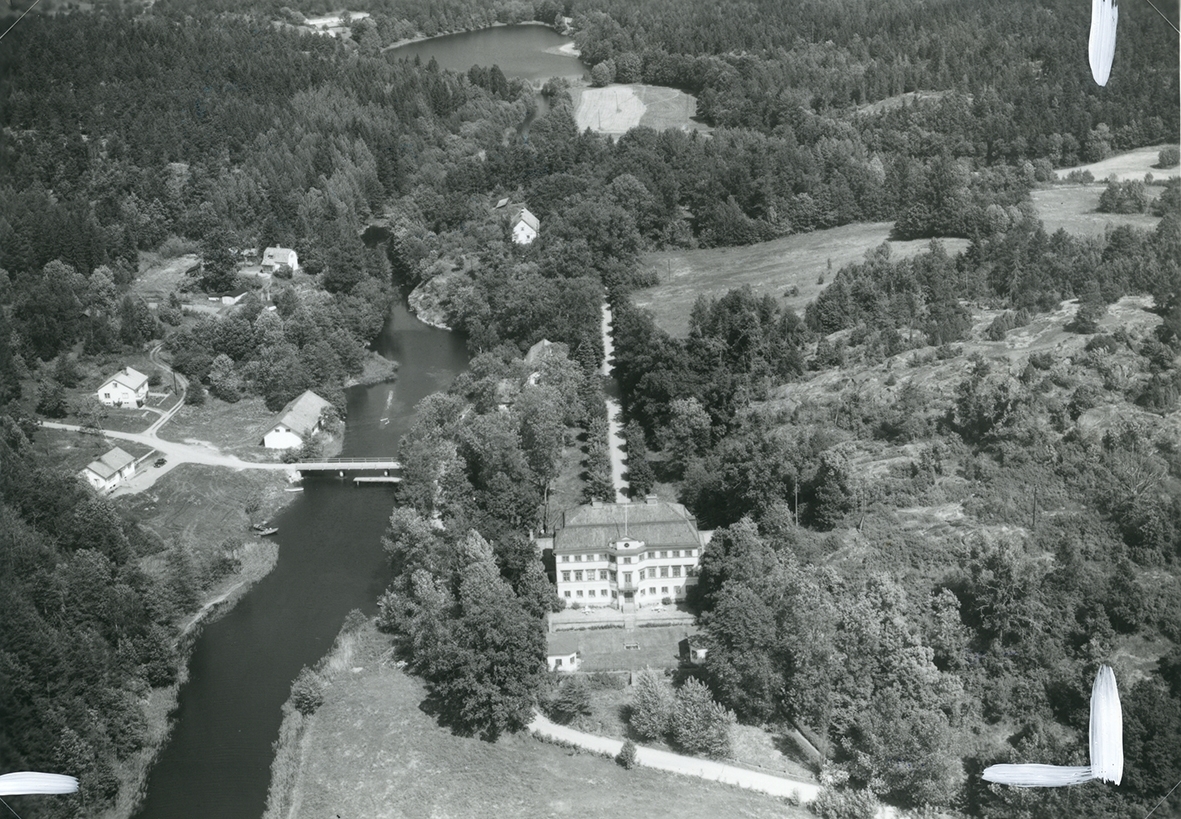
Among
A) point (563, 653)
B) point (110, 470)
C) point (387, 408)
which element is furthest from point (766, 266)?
point (110, 470)

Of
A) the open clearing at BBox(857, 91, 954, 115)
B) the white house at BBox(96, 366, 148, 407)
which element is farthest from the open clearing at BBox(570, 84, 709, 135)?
the white house at BBox(96, 366, 148, 407)

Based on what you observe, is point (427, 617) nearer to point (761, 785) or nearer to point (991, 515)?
point (761, 785)

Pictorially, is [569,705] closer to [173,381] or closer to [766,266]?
[173,381]

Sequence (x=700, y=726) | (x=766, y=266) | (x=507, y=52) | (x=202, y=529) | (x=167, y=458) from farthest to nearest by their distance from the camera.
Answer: (x=507, y=52)
(x=766, y=266)
(x=167, y=458)
(x=202, y=529)
(x=700, y=726)

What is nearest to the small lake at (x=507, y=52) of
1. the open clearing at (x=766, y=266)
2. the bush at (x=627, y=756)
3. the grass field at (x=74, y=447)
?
the open clearing at (x=766, y=266)

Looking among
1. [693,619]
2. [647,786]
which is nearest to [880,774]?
[647,786]

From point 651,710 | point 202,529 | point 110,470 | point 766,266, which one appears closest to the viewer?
point 651,710
